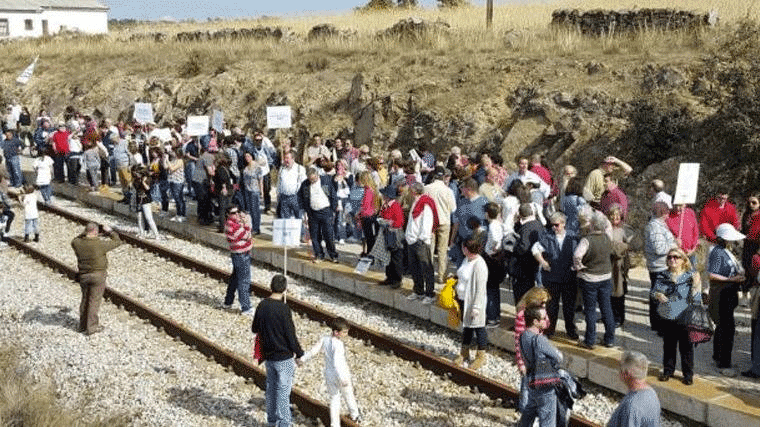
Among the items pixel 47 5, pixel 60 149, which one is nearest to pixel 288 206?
pixel 60 149

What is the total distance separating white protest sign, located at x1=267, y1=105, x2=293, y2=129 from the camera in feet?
68.3

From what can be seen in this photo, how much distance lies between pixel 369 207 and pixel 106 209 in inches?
428

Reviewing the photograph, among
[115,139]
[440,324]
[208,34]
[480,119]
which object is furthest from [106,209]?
[208,34]

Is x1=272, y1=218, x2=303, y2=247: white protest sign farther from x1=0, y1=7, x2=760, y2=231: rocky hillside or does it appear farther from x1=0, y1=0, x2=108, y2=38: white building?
x1=0, y1=0, x2=108, y2=38: white building

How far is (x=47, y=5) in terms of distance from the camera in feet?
268

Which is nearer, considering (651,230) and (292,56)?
(651,230)

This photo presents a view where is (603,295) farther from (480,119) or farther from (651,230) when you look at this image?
(480,119)

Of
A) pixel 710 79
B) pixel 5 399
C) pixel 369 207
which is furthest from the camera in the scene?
pixel 710 79

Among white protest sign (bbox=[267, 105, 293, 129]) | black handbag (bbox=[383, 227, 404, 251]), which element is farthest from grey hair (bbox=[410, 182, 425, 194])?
white protest sign (bbox=[267, 105, 293, 129])

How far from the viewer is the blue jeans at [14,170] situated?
83.0ft

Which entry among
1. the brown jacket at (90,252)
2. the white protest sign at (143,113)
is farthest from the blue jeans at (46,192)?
the brown jacket at (90,252)

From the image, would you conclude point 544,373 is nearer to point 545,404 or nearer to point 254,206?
point 545,404

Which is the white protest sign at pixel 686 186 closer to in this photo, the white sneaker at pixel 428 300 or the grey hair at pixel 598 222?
the grey hair at pixel 598 222

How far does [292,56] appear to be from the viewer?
34969 mm
